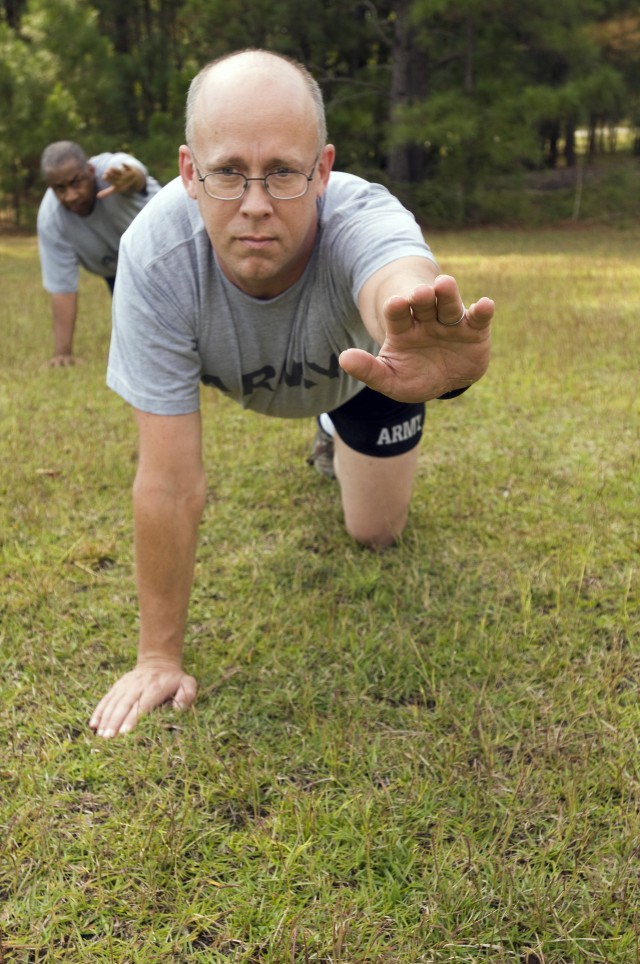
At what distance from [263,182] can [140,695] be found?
4.28ft

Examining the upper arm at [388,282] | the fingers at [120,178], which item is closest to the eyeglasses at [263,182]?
the upper arm at [388,282]

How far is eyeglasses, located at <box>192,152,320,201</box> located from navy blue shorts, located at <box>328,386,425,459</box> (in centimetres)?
101

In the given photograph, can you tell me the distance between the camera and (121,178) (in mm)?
5051

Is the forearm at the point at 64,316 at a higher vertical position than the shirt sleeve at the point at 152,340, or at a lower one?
lower

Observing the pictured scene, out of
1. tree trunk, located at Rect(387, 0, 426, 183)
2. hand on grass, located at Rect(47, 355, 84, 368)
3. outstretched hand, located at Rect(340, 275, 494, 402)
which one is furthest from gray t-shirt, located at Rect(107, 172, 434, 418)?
tree trunk, located at Rect(387, 0, 426, 183)

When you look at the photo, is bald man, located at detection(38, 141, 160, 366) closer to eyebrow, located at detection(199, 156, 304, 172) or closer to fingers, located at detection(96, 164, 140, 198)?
fingers, located at detection(96, 164, 140, 198)

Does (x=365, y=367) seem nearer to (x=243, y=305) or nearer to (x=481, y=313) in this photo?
(x=481, y=313)

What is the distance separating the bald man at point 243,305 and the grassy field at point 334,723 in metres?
0.28

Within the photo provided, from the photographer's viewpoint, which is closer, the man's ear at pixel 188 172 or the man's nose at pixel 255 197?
the man's nose at pixel 255 197

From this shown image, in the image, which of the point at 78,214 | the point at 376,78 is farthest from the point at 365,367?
the point at 376,78

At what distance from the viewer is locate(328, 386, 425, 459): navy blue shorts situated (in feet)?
9.68

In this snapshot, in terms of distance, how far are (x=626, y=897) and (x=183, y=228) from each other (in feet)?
5.87

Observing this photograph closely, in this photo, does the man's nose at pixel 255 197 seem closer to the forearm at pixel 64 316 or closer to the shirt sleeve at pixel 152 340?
the shirt sleeve at pixel 152 340

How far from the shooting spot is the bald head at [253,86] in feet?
6.19
